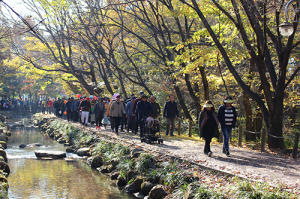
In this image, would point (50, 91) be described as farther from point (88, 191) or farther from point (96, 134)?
point (88, 191)

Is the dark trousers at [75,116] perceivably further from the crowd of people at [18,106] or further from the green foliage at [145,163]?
the crowd of people at [18,106]

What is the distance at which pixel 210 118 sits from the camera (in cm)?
990

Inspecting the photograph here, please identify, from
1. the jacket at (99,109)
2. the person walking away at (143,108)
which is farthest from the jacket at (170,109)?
the jacket at (99,109)

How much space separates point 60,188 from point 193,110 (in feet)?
45.6

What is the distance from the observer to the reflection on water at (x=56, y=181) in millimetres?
8871

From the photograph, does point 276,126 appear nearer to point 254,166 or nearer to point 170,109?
point 254,166

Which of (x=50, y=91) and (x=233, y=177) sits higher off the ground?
(x=50, y=91)

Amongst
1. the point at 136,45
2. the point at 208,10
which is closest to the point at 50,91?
the point at 136,45

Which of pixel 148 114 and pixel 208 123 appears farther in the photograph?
pixel 148 114

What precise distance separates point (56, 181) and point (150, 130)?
4.15 m

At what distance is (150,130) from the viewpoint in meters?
12.6

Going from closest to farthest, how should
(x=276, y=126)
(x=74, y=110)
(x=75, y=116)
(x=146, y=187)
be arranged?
(x=146, y=187) → (x=276, y=126) → (x=74, y=110) → (x=75, y=116)

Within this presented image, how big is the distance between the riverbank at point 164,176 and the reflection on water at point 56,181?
517mm

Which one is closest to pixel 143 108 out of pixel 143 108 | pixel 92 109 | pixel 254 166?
pixel 143 108
